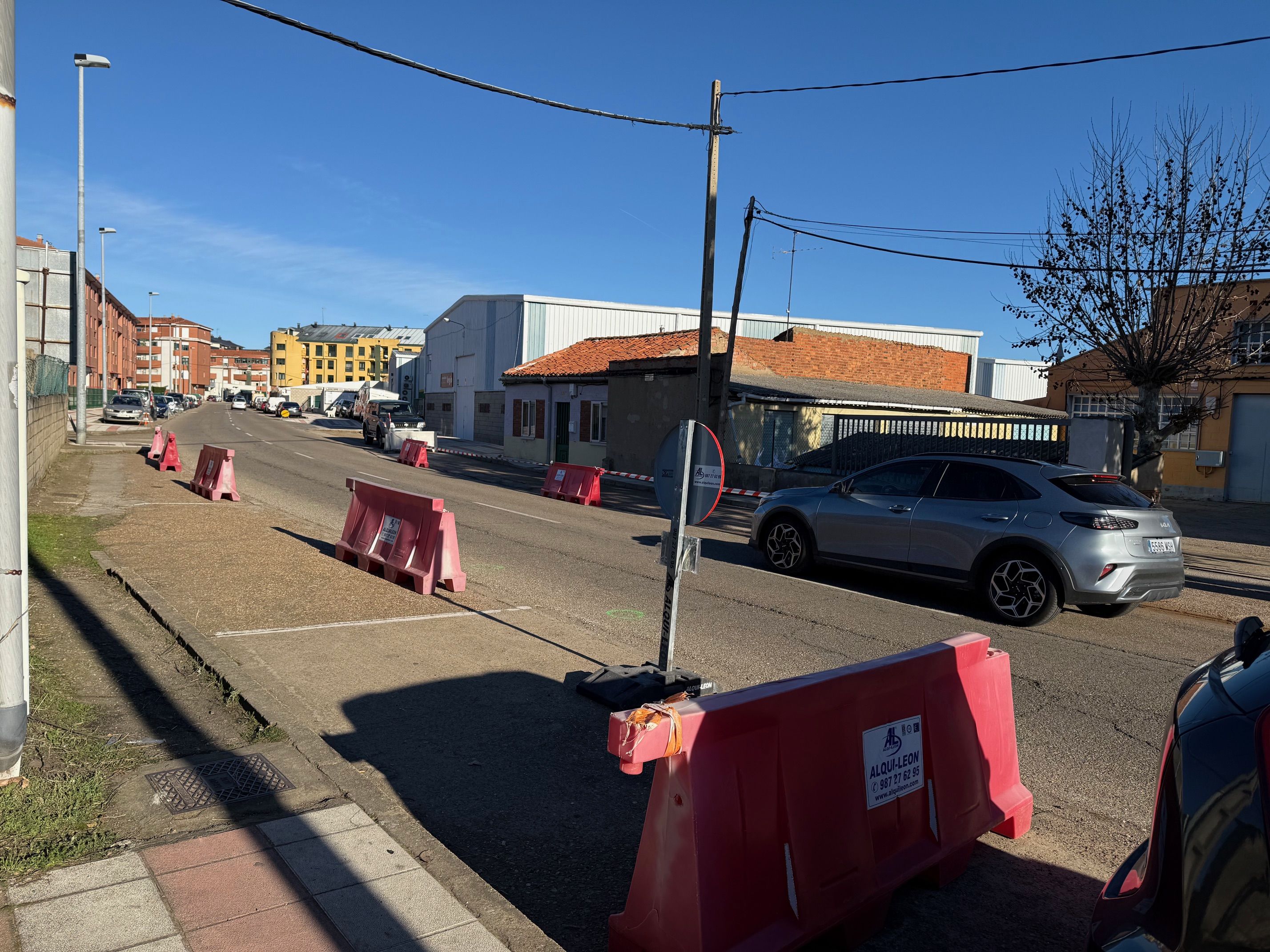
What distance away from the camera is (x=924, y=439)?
69.1 feet

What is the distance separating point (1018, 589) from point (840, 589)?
2.00 meters

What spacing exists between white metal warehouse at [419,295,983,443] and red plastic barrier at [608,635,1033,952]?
126 feet

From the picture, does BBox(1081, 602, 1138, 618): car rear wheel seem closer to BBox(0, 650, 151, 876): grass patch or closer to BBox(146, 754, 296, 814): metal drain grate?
BBox(146, 754, 296, 814): metal drain grate

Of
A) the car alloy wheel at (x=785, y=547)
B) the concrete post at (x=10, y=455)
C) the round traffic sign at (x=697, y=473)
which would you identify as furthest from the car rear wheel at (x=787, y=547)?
the concrete post at (x=10, y=455)

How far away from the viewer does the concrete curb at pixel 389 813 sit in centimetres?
335

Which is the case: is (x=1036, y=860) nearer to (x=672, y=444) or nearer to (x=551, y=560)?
(x=672, y=444)

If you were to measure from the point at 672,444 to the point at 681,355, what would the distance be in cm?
2220

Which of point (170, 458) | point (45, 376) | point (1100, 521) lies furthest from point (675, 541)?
point (170, 458)

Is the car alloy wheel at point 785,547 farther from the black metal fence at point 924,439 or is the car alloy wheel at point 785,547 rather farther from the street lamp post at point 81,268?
the street lamp post at point 81,268

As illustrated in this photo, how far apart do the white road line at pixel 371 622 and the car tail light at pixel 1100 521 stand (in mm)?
5001

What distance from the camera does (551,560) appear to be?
1188 cm

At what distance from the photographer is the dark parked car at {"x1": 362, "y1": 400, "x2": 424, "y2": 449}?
3909cm

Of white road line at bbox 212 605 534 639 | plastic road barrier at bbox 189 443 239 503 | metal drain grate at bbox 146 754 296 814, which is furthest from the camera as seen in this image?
plastic road barrier at bbox 189 443 239 503

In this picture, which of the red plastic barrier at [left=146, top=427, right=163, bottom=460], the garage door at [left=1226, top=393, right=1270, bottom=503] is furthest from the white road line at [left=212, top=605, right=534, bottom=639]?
the garage door at [left=1226, top=393, right=1270, bottom=503]
